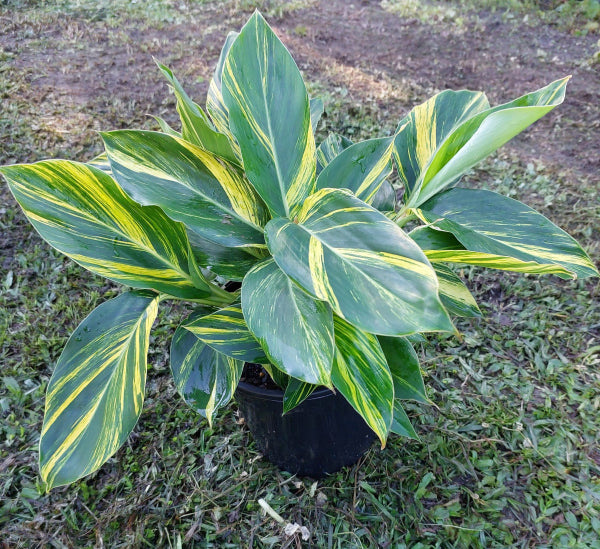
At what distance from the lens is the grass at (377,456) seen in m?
1.04

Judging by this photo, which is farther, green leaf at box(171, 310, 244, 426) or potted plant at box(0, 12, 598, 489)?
green leaf at box(171, 310, 244, 426)

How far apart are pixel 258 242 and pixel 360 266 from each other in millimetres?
233

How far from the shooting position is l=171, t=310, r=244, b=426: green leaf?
31.8 inches

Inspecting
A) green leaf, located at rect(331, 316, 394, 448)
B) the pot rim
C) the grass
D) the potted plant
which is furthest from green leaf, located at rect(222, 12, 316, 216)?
the grass

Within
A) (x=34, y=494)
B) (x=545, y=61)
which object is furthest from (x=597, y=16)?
(x=34, y=494)

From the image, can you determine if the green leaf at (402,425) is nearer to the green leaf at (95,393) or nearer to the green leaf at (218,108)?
the green leaf at (95,393)

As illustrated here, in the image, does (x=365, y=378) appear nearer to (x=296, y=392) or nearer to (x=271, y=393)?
(x=296, y=392)

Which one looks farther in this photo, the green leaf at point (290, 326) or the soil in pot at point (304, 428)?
the soil in pot at point (304, 428)

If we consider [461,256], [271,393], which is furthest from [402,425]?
[461,256]

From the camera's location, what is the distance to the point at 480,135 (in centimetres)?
Answer: 63

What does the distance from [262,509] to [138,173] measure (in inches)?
31.8

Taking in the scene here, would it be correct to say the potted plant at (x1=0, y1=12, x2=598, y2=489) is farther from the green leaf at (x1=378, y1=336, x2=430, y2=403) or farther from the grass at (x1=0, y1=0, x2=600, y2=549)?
the grass at (x1=0, y1=0, x2=600, y2=549)

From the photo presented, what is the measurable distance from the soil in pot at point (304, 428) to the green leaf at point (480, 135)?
0.42m

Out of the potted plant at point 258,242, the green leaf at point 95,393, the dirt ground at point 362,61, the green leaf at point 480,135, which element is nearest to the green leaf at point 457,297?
the potted plant at point 258,242
